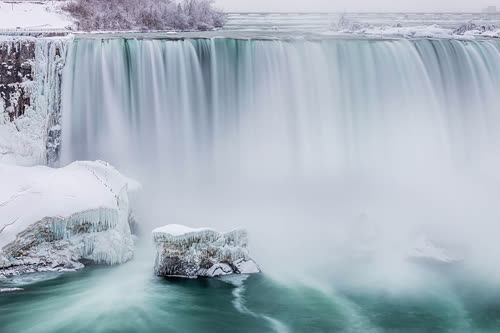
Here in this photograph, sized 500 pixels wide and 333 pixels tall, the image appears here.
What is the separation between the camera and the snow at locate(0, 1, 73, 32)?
19884 mm

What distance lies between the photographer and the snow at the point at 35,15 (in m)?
19.9

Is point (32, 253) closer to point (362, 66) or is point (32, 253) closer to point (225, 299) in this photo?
point (225, 299)

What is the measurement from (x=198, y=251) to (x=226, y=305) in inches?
40.3

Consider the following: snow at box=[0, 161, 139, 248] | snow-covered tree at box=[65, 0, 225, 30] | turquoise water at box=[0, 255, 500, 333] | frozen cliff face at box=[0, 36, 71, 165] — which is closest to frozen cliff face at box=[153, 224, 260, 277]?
turquoise water at box=[0, 255, 500, 333]

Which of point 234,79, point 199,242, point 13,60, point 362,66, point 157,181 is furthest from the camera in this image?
point 362,66

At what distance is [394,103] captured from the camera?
1422 centimetres

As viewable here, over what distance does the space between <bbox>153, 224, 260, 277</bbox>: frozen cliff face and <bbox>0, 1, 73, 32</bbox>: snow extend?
1324 centimetres

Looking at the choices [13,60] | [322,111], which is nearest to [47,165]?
[13,60]

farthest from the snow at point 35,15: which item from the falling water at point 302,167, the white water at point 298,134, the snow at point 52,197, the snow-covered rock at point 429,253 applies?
the snow-covered rock at point 429,253

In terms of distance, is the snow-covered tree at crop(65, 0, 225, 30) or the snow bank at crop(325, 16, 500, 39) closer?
the snow bank at crop(325, 16, 500, 39)

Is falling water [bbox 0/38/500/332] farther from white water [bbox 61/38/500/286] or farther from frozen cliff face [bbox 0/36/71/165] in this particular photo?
frozen cliff face [bbox 0/36/71/165]

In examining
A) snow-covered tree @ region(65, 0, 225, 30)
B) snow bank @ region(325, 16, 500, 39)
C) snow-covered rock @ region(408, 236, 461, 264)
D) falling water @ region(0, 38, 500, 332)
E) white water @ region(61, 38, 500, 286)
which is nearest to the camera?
falling water @ region(0, 38, 500, 332)

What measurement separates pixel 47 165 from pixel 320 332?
23.7 ft

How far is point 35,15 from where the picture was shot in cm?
2241
